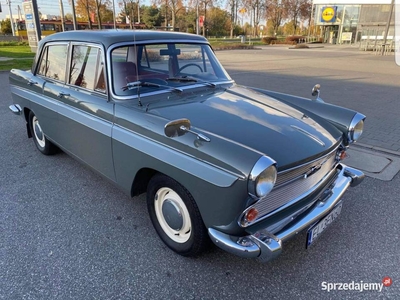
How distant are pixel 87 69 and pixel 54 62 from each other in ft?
3.14

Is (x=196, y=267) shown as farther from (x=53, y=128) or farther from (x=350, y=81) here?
(x=350, y=81)

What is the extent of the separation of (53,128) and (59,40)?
1.07 m

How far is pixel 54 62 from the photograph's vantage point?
12.8ft

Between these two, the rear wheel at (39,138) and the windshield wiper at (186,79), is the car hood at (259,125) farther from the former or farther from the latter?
the rear wheel at (39,138)

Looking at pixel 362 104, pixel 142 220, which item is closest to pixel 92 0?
pixel 362 104

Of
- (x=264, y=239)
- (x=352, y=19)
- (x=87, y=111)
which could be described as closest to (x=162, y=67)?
(x=87, y=111)

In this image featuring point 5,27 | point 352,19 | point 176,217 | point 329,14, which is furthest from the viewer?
point 5,27

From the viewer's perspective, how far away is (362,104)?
7.41 m

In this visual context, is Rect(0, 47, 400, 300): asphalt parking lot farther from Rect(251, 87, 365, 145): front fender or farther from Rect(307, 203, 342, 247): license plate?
Rect(251, 87, 365, 145): front fender

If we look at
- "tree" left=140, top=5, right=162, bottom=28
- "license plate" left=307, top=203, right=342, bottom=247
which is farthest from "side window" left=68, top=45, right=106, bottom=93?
"tree" left=140, top=5, right=162, bottom=28

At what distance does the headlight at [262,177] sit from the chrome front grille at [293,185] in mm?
179

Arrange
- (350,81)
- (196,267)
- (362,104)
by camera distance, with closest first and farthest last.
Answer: (196,267) < (362,104) < (350,81)

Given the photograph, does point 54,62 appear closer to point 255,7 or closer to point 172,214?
point 172,214

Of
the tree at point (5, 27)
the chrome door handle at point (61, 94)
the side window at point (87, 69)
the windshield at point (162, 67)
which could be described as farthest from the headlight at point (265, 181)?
the tree at point (5, 27)
